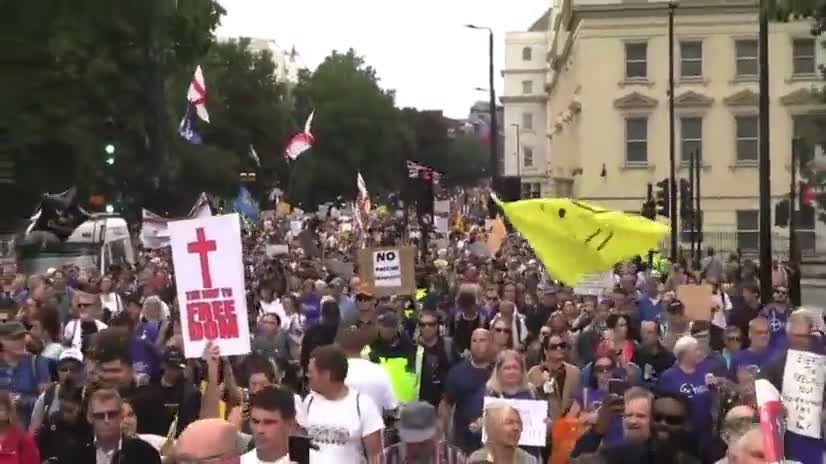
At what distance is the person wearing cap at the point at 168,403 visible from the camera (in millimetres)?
9203

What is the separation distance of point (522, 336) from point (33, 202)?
37.6 m

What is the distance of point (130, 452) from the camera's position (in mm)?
Answer: 7168

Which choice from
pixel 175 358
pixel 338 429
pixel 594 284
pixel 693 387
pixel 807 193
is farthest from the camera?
pixel 807 193

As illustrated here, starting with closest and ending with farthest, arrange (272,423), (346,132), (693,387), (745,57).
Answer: (272,423) → (693,387) → (745,57) → (346,132)

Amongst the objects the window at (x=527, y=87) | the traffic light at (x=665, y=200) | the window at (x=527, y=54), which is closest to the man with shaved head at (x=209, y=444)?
the traffic light at (x=665, y=200)

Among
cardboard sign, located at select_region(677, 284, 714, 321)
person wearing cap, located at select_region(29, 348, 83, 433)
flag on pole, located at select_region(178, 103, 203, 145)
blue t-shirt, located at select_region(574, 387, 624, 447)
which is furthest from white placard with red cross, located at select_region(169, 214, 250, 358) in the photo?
flag on pole, located at select_region(178, 103, 203, 145)

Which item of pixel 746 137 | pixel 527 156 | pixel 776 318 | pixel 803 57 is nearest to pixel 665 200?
pixel 776 318

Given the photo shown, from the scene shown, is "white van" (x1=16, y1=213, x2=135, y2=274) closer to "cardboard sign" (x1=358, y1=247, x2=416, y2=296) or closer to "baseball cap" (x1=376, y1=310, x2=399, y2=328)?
"cardboard sign" (x1=358, y1=247, x2=416, y2=296)

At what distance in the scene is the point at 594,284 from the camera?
18.4 m

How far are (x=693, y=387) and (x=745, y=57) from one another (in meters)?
50.1

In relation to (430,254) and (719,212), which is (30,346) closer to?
(430,254)

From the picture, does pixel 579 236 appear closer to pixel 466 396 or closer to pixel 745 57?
pixel 466 396

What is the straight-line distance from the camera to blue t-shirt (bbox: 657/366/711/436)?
9352mm

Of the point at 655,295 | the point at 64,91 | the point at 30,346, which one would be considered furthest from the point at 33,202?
the point at 30,346
